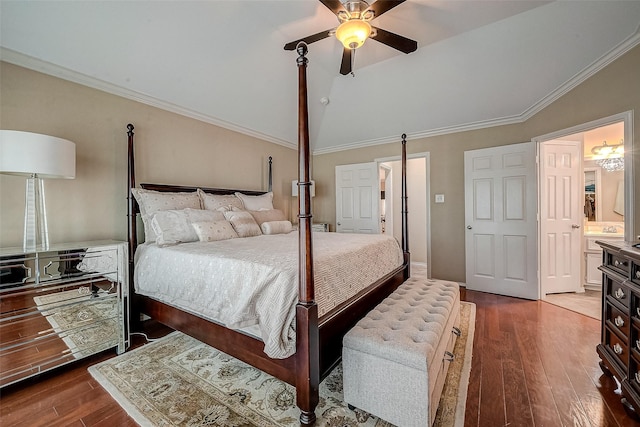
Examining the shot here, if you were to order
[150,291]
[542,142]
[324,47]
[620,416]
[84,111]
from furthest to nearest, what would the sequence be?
[542,142]
[324,47]
[84,111]
[150,291]
[620,416]

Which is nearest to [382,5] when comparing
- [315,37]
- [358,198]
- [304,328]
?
[315,37]

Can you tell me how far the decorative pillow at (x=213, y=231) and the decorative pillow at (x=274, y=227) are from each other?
1.85ft

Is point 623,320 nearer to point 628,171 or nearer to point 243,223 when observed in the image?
point 628,171

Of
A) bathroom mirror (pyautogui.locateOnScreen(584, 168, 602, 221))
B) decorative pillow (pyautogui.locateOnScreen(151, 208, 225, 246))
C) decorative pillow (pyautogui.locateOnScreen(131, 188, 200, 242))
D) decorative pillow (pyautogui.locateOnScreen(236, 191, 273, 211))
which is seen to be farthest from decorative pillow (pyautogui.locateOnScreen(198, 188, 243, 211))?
bathroom mirror (pyautogui.locateOnScreen(584, 168, 602, 221))

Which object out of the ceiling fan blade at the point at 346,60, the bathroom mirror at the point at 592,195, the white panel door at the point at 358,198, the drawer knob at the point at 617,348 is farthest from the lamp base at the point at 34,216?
the bathroom mirror at the point at 592,195

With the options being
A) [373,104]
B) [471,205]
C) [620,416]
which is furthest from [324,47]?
[620,416]

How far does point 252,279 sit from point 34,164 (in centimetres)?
172

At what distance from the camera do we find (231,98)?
338 cm

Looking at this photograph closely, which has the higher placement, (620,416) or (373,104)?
(373,104)

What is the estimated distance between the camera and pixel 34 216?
6.37ft

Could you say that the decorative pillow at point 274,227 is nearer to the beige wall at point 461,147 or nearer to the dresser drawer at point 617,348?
the beige wall at point 461,147

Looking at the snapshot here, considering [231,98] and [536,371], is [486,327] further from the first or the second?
[231,98]

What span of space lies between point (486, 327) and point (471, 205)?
71.9 inches

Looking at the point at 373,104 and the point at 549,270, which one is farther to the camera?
the point at 373,104
